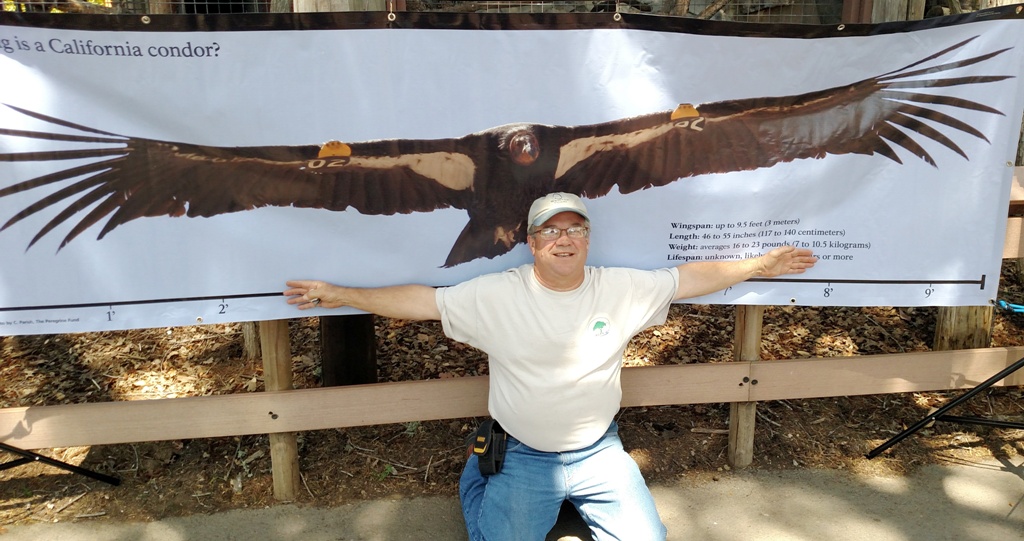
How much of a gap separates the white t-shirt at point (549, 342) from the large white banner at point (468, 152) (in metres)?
0.26

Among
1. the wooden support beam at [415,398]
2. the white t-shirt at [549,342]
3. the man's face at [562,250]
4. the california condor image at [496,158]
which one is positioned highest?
the california condor image at [496,158]

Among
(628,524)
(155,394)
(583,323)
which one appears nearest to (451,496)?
(628,524)

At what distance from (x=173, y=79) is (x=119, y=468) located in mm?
1996

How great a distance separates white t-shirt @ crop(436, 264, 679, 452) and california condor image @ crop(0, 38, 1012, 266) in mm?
298

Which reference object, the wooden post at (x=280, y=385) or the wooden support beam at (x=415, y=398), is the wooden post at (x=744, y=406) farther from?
the wooden post at (x=280, y=385)

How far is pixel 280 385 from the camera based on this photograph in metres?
3.15

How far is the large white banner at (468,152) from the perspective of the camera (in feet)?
8.87

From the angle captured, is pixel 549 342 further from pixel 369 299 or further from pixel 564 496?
pixel 369 299

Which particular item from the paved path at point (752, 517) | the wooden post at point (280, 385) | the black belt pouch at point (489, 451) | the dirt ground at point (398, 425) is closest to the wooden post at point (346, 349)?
the dirt ground at point (398, 425)

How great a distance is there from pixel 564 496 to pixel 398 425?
1241mm

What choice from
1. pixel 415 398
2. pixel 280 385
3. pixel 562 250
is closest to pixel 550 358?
pixel 562 250

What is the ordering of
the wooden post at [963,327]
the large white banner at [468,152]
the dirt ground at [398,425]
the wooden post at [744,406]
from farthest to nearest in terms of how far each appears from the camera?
the wooden post at [963,327], the wooden post at [744,406], the dirt ground at [398,425], the large white banner at [468,152]

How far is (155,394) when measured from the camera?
13.3 ft

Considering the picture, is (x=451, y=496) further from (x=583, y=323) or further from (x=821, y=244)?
(x=821, y=244)
